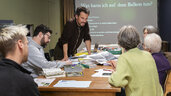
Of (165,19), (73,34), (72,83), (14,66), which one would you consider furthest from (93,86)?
(165,19)

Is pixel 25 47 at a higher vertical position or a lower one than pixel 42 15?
lower

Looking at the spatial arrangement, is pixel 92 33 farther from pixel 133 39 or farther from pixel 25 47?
pixel 25 47

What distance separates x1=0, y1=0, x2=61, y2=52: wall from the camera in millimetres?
3646

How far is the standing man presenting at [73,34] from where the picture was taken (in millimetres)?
3013

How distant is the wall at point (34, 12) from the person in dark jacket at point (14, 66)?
2485 mm

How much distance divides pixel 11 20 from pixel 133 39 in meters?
2.81

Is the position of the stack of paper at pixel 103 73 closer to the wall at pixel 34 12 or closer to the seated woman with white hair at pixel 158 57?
the seated woman with white hair at pixel 158 57

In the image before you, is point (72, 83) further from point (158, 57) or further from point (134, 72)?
point (158, 57)

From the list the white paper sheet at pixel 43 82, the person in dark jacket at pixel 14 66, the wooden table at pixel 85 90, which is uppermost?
the person in dark jacket at pixel 14 66

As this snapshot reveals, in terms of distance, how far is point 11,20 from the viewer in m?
3.69

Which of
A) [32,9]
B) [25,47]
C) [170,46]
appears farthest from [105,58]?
[170,46]

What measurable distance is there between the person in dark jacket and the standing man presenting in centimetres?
173

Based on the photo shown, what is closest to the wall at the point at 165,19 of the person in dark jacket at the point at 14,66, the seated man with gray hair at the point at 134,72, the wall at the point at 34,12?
the wall at the point at 34,12

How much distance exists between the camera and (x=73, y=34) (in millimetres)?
3264
